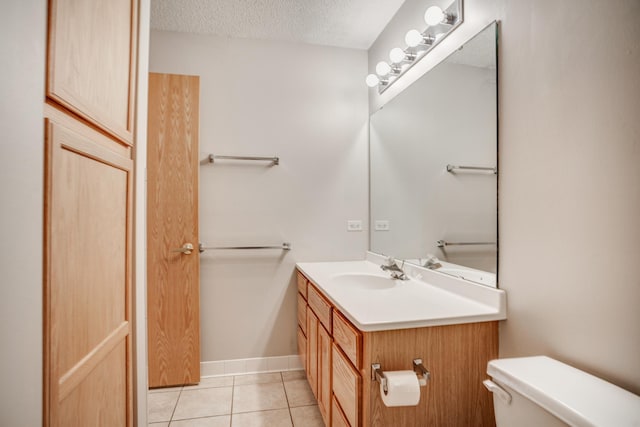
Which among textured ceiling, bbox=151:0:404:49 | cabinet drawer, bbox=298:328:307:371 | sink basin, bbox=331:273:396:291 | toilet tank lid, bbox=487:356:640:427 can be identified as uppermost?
textured ceiling, bbox=151:0:404:49

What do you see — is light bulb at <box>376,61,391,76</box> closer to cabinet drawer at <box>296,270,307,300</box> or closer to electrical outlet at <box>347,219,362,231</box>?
electrical outlet at <box>347,219,362,231</box>

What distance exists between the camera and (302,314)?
2.25 meters

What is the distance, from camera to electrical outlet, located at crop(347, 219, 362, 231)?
256 cm

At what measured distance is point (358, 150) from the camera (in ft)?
8.48

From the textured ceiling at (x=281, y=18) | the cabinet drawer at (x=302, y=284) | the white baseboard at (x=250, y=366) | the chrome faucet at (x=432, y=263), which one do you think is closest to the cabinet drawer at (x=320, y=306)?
the cabinet drawer at (x=302, y=284)

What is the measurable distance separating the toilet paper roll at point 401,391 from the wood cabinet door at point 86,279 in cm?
87

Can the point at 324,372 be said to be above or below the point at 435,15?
below

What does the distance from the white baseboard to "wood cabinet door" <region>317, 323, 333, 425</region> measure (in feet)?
2.46

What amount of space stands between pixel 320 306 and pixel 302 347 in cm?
70

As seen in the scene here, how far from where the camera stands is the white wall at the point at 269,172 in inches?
92.6

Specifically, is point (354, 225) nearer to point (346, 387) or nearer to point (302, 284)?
point (302, 284)

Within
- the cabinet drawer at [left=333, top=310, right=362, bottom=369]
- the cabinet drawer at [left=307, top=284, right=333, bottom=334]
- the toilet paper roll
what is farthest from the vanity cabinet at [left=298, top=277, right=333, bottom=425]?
the toilet paper roll

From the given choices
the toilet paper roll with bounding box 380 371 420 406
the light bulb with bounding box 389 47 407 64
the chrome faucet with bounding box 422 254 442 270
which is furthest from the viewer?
the light bulb with bounding box 389 47 407 64

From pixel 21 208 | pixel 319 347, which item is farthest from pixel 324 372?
pixel 21 208
